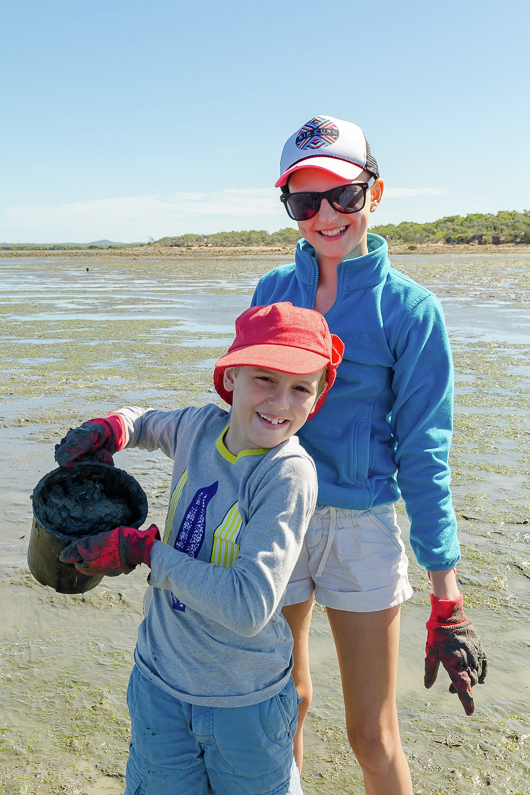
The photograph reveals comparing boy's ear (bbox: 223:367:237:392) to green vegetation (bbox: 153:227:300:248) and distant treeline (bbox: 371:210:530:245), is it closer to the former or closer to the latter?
distant treeline (bbox: 371:210:530:245)

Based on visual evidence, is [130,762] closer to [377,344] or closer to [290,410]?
[290,410]

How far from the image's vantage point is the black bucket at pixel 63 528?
1.85 m

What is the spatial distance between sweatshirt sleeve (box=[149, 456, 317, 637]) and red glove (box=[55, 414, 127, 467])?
446 mm

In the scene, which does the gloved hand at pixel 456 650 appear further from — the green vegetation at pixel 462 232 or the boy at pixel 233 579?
the green vegetation at pixel 462 232

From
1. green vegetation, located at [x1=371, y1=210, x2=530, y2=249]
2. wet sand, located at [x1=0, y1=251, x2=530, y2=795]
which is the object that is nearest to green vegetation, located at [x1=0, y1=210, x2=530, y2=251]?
green vegetation, located at [x1=371, y1=210, x2=530, y2=249]

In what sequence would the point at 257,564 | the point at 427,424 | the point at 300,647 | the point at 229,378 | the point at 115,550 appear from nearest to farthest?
the point at 257,564, the point at 115,550, the point at 229,378, the point at 427,424, the point at 300,647

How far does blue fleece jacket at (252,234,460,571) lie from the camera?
2.03m

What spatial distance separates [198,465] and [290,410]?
1.04ft

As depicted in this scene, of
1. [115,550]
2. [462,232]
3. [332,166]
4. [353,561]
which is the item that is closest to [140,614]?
[353,561]

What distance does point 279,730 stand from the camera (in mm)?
1700

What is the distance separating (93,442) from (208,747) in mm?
868

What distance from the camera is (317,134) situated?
210cm

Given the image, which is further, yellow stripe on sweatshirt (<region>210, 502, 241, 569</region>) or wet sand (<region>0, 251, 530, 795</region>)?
wet sand (<region>0, 251, 530, 795</region>)

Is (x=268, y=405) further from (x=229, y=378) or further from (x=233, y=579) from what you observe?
(x=233, y=579)
